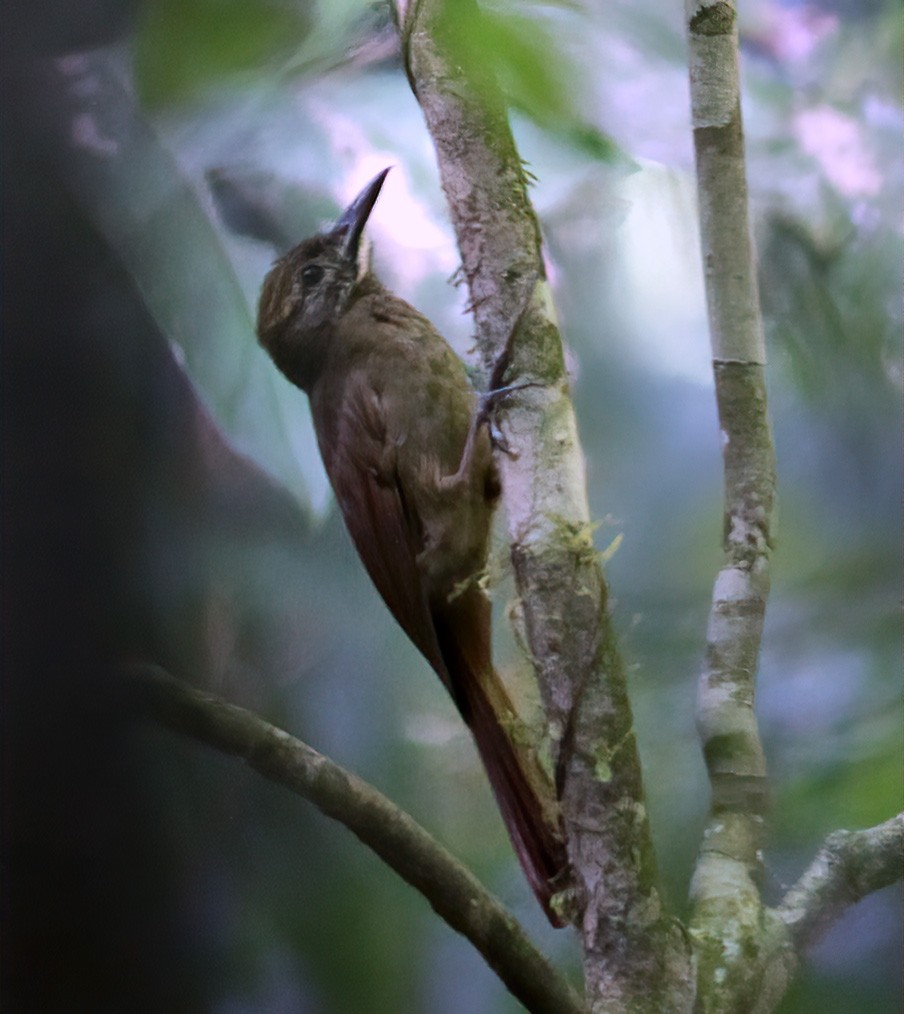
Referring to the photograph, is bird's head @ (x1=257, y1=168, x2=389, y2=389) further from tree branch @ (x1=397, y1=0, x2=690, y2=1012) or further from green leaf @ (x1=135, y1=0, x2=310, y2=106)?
green leaf @ (x1=135, y1=0, x2=310, y2=106)

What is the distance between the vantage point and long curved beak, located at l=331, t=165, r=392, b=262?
1343 millimetres

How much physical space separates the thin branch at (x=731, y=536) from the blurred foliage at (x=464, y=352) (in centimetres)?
2

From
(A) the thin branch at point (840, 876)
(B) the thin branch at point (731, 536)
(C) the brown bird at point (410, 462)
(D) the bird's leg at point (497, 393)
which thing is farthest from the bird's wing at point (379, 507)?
(A) the thin branch at point (840, 876)

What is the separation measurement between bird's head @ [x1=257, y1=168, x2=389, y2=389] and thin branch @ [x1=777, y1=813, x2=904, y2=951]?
87cm

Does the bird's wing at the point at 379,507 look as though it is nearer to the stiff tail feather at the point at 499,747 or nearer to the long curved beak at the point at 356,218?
the stiff tail feather at the point at 499,747

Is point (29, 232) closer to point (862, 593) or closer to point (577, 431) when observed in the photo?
point (577, 431)

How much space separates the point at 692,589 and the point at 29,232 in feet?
3.63

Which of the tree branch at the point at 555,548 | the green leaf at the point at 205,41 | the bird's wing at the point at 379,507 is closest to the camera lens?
the tree branch at the point at 555,548

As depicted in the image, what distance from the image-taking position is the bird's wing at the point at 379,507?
130 cm

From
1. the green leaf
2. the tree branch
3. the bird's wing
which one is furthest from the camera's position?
the green leaf

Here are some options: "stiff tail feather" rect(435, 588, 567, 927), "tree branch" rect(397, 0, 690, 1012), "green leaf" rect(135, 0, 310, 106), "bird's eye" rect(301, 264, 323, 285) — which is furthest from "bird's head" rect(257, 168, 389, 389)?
"stiff tail feather" rect(435, 588, 567, 927)

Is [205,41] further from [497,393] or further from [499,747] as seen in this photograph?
[499,747]

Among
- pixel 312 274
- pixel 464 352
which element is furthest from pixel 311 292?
pixel 464 352

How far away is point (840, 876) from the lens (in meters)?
1.18
